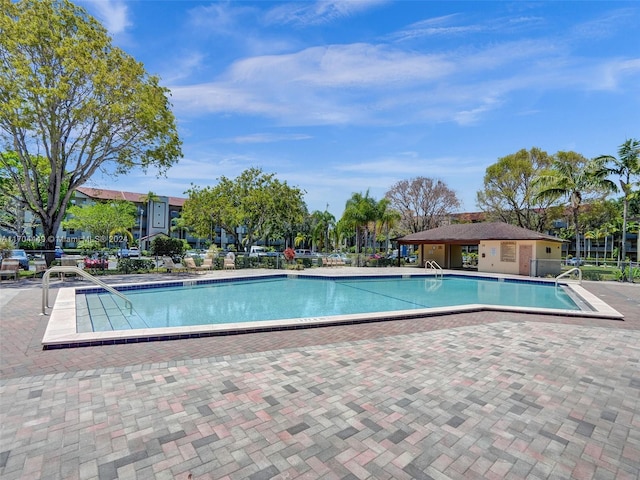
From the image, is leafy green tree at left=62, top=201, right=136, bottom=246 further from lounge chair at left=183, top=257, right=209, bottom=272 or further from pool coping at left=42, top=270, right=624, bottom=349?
pool coping at left=42, top=270, right=624, bottom=349

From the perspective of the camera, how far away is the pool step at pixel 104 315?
692 centimetres

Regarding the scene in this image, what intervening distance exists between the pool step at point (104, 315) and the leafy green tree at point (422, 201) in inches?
1132

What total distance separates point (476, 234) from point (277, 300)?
18211 millimetres

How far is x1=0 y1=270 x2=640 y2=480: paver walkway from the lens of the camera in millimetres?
2486

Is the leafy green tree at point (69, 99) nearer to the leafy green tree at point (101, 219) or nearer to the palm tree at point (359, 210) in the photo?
the palm tree at point (359, 210)

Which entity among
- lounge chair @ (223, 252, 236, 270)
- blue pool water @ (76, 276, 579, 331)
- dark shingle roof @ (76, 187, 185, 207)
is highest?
dark shingle roof @ (76, 187, 185, 207)

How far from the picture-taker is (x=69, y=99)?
15.2 m

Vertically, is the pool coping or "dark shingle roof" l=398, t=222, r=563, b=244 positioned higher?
"dark shingle roof" l=398, t=222, r=563, b=244

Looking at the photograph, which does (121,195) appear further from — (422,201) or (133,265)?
(422,201)

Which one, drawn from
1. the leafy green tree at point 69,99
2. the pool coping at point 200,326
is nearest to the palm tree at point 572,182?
the pool coping at point 200,326

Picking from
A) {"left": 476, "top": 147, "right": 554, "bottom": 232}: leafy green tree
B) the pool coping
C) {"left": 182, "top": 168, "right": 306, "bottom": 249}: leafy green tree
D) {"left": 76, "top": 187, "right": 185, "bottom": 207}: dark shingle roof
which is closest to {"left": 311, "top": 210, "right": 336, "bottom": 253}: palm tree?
{"left": 182, "top": 168, "right": 306, "bottom": 249}: leafy green tree

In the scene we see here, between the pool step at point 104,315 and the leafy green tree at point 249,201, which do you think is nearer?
the pool step at point 104,315

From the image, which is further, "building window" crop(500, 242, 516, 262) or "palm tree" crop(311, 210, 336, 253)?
"palm tree" crop(311, 210, 336, 253)

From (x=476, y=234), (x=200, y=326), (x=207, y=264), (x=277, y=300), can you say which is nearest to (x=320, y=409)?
(x=200, y=326)
